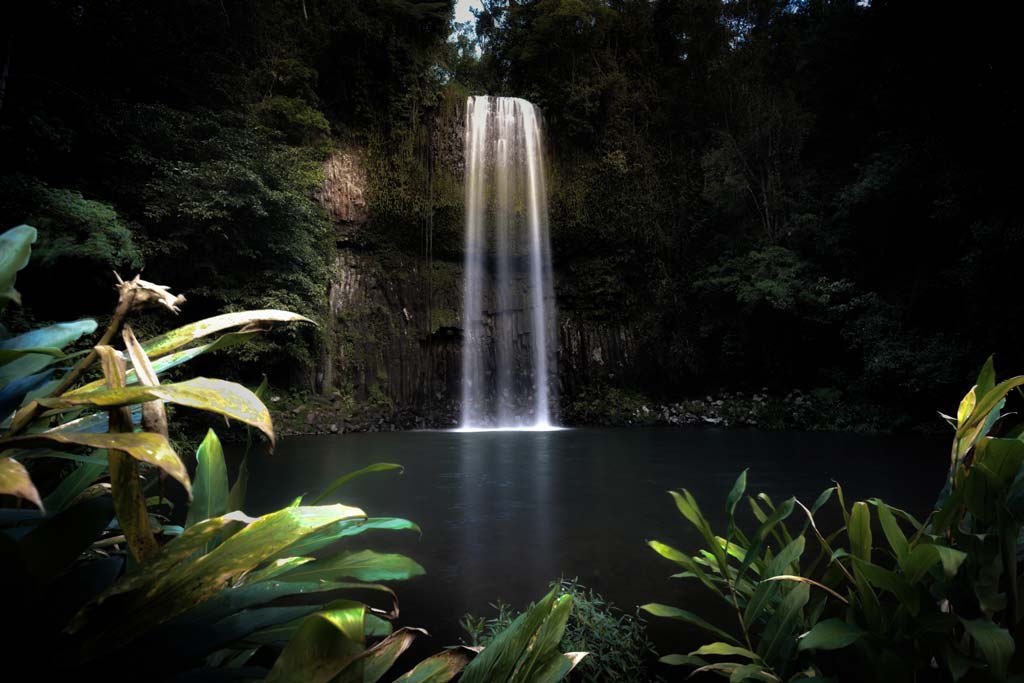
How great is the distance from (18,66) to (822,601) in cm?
970

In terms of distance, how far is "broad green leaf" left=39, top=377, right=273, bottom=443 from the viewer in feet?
1.39

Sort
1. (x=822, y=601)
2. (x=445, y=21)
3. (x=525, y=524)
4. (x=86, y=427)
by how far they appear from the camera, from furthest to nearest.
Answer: (x=445, y=21) → (x=525, y=524) → (x=822, y=601) → (x=86, y=427)

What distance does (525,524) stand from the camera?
3.56m

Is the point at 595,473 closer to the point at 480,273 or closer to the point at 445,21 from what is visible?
the point at 480,273

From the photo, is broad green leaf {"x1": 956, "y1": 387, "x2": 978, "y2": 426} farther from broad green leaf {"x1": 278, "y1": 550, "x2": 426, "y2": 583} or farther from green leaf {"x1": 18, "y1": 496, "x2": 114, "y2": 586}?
green leaf {"x1": 18, "y1": 496, "x2": 114, "y2": 586}

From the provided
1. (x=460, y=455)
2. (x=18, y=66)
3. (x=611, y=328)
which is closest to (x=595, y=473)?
Answer: (x=460, y=455)


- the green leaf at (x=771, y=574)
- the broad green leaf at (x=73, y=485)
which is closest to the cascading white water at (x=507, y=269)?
the green leaf at (x=771, y=574)

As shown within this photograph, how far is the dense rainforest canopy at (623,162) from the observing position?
6.60m

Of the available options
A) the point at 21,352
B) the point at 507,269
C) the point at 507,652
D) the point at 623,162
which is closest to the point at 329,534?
the point at 507,652

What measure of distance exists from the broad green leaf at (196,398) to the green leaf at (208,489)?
0.29 metres

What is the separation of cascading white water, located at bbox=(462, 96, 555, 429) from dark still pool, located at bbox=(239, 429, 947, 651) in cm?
330

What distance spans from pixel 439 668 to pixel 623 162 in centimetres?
1362

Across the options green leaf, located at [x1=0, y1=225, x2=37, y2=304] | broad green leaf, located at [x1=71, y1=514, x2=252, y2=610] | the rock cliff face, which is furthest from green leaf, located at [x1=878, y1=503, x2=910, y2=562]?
the rock cliff face

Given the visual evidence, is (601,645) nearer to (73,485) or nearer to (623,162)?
(73,485)
